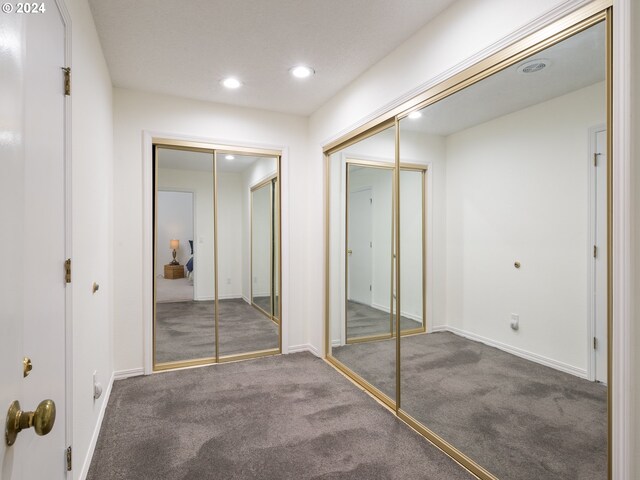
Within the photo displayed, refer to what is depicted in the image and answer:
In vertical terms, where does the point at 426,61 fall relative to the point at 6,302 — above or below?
above

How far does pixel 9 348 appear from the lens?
0.75 meters

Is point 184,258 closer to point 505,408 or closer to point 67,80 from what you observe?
point 67,80

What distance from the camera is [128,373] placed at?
3.26 metres

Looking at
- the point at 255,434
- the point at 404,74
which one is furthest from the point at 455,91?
the point at 255,434

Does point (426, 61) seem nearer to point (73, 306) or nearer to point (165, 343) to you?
point (73, 306)

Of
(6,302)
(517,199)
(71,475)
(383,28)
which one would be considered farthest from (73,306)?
(383,28)

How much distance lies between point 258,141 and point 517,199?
2.70m

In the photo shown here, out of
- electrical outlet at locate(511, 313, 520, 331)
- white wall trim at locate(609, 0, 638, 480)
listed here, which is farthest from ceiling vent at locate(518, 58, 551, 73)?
electrical outlet at locate(511, 313, 520, 331)

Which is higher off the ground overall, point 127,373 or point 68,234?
point 68,234

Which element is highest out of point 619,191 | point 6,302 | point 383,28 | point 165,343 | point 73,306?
point 383,28

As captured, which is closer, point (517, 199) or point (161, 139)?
point (517, 199)

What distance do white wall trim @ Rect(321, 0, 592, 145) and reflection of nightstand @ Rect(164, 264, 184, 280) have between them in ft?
7.85

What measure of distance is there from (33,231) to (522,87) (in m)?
2.10

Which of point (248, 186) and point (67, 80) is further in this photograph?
point (248, 186)
